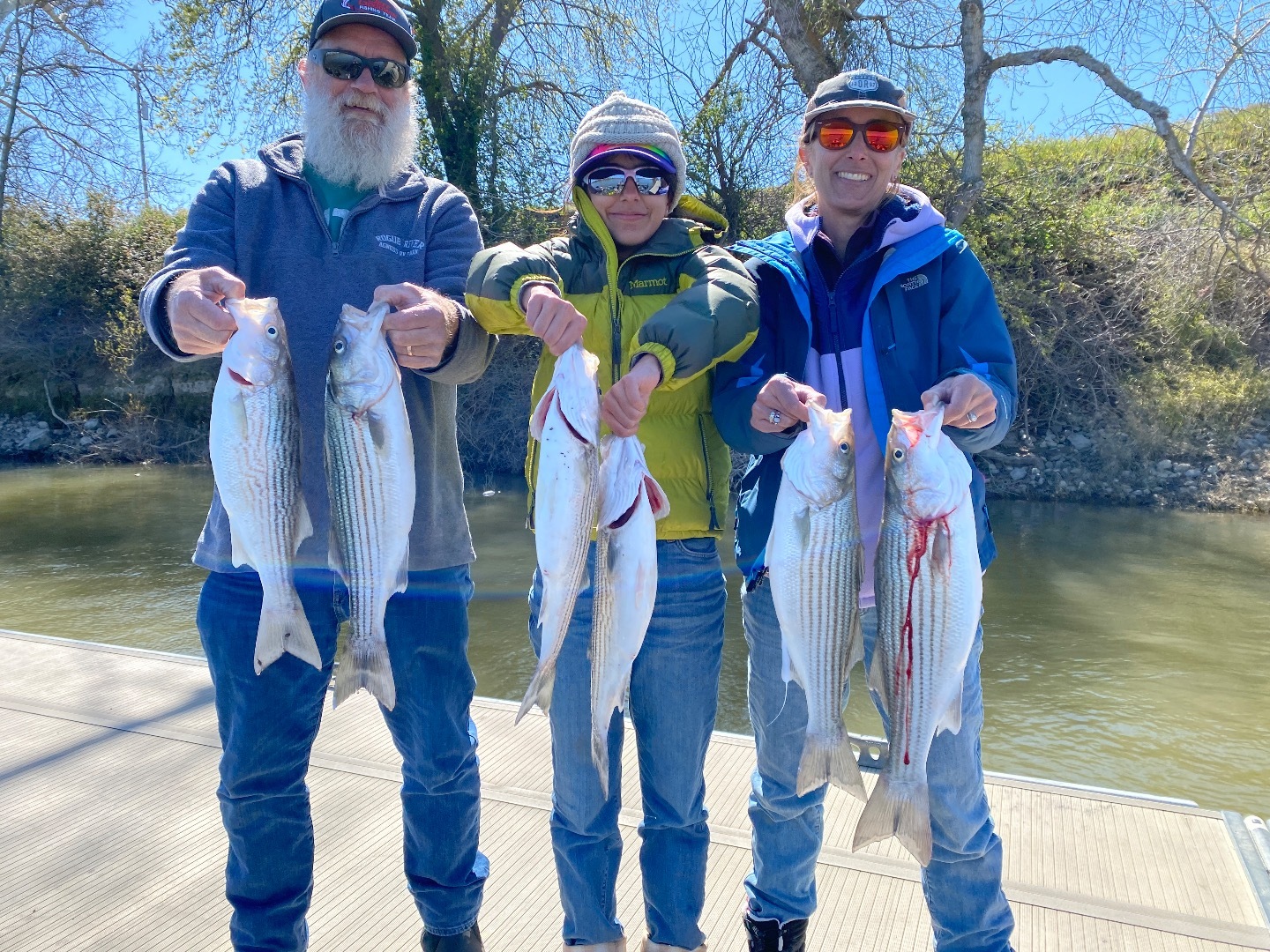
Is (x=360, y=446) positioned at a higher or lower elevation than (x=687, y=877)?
higher

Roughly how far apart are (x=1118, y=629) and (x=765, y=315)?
20.8 ft

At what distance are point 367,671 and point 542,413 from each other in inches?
32.6

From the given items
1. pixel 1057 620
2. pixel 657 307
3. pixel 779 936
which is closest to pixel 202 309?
pixel 657 307

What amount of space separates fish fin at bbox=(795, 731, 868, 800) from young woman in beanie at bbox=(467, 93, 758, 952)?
32 centimetres

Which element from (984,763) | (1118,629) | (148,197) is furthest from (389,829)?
(148,197)

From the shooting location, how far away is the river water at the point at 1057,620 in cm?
528

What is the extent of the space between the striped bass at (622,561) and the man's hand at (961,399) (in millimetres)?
729

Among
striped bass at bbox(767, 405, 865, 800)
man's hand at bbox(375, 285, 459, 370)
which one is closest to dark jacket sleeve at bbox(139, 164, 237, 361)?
man's hand at bbox(375, 285, 459, 370)

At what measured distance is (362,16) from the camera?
236cm

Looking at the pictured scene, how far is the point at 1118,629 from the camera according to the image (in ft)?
23.8

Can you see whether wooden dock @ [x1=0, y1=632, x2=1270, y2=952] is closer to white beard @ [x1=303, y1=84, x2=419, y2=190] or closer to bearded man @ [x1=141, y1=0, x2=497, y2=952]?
bearded man @ [x1=141, y1=0, x2=497, y2=952]

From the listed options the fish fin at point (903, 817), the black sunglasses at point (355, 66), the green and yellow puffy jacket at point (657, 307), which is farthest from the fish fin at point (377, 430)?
the fish fin at point (903, 817)

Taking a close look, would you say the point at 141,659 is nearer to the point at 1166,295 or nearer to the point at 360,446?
the point at 360,446

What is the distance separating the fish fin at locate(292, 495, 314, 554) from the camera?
220cm
